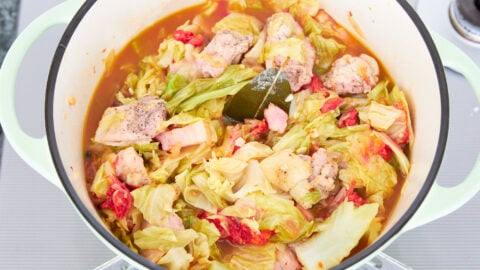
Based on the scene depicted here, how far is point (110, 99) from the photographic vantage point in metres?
1.48

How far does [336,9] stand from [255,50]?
239 mm

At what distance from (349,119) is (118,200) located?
0.54 meters

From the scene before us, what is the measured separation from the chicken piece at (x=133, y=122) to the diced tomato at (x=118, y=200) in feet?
0.37

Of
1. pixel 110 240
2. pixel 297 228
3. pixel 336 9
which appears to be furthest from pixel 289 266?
pixel 336 9

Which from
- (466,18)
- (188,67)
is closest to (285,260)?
(188,67)

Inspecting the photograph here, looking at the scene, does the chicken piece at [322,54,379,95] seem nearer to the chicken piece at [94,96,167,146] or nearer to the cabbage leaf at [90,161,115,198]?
the chicken piece at [94,96,167,146]

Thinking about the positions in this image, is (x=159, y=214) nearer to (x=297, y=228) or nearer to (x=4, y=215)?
(x=297, y=228)

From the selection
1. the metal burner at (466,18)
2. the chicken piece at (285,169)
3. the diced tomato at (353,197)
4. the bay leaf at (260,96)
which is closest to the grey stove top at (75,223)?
the metal burner at (466,18)

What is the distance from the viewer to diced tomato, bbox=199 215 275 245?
1261mm

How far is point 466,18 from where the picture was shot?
1636mm

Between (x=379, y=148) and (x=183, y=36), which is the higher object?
(x=183, y=36)

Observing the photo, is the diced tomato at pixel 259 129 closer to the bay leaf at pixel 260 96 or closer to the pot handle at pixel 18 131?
the bay leaf at pixel 260 96

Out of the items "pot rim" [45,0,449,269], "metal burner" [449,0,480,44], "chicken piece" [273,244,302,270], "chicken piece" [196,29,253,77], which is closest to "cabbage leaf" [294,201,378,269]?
"chicken piece" [273,244,302,270]

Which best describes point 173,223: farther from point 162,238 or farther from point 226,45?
point 226,45
